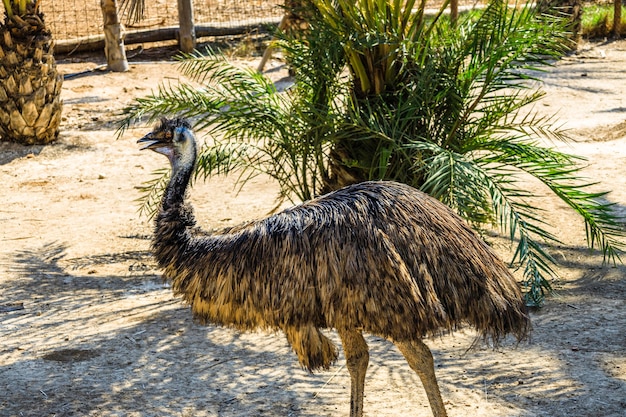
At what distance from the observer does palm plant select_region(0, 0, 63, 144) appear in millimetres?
9531

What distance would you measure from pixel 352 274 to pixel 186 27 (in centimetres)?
1078

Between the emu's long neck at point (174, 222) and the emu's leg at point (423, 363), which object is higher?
the emu's long neck at point (174, 222)

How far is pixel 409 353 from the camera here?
4051mm

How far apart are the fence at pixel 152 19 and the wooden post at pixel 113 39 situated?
1.46 m

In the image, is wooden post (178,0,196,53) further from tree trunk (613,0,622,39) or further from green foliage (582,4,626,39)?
tree trunk (613,0,622,39)

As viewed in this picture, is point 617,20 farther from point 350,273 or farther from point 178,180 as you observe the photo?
point 350,273

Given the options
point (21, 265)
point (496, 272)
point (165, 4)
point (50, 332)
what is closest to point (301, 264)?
point (496, 272)

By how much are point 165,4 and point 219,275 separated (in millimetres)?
12866

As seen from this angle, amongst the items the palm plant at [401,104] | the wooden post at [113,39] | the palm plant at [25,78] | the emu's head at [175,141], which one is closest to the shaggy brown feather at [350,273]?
the emu's head at [175,141]

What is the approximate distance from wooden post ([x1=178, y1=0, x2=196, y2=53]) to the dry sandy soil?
5.74 metres

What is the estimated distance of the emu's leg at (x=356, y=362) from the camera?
4180mm

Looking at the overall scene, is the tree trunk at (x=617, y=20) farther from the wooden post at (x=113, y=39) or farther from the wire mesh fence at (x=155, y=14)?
the wooden post at (x=113, y=39)

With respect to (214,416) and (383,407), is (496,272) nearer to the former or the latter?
(383,407)

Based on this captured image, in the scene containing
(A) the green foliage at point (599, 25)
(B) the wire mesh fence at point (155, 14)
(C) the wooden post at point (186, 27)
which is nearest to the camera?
(C) the wooden post at point (186, 27)
